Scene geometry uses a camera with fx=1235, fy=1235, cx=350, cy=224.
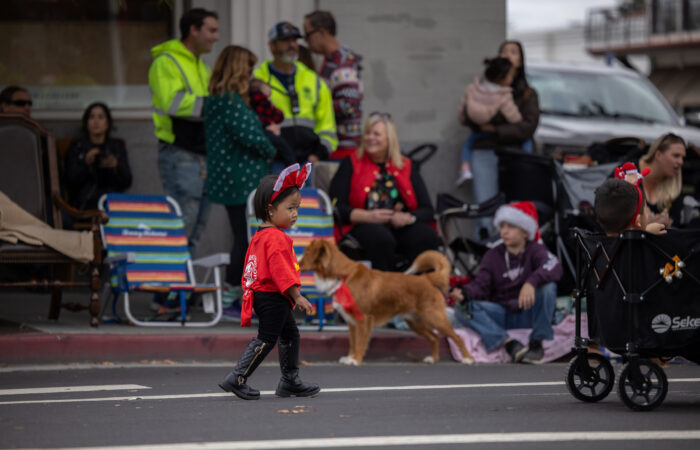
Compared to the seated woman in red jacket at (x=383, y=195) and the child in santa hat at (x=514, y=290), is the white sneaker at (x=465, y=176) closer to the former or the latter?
the seated woman in red jacket at (x=383, y=195)

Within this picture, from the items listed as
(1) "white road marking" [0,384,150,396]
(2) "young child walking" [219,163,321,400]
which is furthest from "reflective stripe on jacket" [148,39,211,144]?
(2) "young child walking" [219,163,321,400]

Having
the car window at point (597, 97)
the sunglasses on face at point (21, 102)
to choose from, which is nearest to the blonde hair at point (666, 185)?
the car window at point (597, 97)

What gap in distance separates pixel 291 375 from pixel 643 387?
208 cm

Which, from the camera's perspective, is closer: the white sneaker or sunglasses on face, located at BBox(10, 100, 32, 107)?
sunglasses on face, located at BBox(10, 100, 32, 107)

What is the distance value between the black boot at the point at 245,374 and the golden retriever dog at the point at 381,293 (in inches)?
99.5

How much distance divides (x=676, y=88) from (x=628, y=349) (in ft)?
129

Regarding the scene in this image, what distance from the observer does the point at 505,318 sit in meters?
10.7

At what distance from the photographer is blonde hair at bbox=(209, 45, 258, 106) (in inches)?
426

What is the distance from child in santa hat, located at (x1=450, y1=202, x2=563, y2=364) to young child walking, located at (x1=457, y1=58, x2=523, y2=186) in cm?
229

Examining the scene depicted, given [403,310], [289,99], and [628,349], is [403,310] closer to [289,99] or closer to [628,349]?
[289,99]

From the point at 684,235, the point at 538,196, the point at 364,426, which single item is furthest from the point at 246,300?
the point at 538,196

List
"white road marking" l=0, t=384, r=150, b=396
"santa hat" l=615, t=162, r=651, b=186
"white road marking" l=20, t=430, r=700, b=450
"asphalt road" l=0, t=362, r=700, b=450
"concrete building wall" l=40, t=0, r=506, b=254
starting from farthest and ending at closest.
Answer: "concrete building wall" l=40, t=0, r=506, b=254
"santa hat" l=615, t=162, r=651, b=186
"white road marking" l=0, t=384, r=150, b=396
"asphalt road" l=0, t=362, r=700, b=450
"white road marking" l=20, t=430, r=700, b=450

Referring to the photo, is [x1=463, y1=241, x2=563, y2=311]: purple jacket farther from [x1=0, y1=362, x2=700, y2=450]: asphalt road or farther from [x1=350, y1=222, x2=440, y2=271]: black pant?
[x1=0, y1=362, x2=700, y2=450]: asphalt road

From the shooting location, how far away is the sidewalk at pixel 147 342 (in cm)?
956
